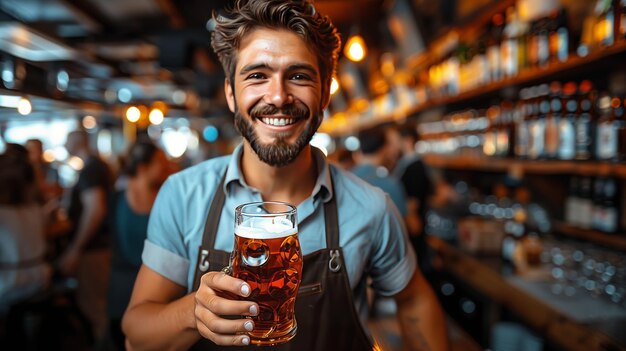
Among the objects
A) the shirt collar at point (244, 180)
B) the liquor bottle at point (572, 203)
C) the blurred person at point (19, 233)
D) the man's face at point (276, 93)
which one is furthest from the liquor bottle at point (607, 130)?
the blurred person at point (19, 233)

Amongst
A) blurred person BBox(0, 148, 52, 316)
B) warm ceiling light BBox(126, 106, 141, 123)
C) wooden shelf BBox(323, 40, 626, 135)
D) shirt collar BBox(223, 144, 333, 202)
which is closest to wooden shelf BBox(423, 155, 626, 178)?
wooden shelf BBox(323, 40, 626, 135)

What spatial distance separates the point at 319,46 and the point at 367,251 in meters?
0.55

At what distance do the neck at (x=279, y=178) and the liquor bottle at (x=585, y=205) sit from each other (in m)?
1.88

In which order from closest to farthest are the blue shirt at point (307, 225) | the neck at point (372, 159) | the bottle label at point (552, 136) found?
the blue shirt at point (307, 225), the bottle label at point (552, 136), the neck at point (372, 159)

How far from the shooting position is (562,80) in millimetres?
2758

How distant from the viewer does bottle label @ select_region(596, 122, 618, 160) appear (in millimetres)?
2092

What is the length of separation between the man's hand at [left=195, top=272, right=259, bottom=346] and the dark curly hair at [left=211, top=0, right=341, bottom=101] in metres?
0.58

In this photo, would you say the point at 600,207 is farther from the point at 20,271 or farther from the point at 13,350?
the point at 13,350

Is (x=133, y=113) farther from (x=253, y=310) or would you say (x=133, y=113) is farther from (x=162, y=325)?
(x=253, y=310)

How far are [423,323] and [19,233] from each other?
116 inches

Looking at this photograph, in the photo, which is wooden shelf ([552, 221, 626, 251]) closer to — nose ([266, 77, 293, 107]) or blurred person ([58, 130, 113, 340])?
nose ([266, 77, 293, 107])

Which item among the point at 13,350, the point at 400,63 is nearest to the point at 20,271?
the point at 13,350

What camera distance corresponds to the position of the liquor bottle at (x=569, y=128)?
240 centimetres

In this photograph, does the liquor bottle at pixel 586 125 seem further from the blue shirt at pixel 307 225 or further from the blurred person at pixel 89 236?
the blurred person at pixel 89 236
